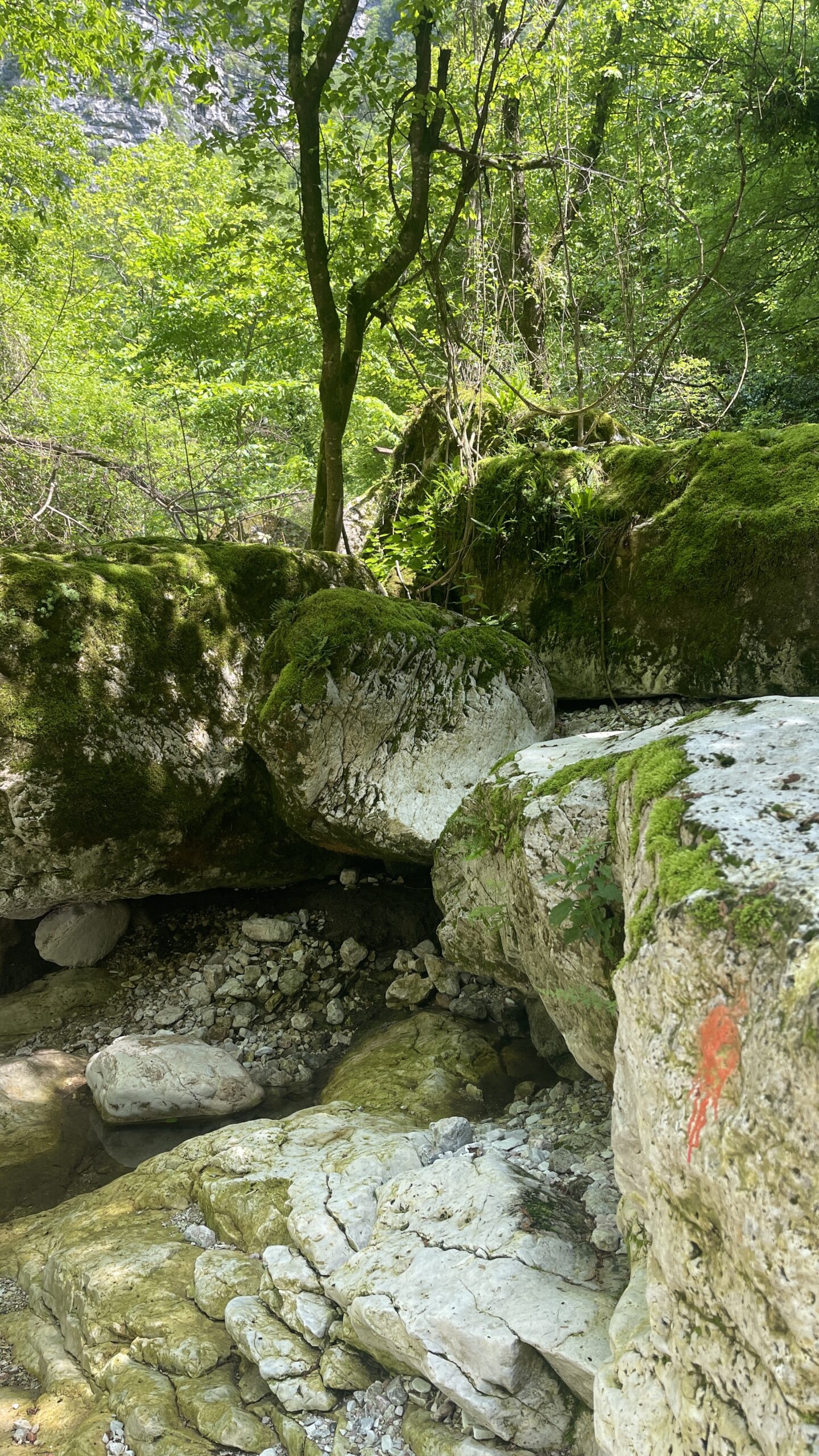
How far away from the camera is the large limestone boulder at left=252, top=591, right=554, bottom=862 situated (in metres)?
5.61

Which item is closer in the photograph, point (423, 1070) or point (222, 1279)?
point (222, 1279)

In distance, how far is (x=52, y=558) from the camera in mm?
6133

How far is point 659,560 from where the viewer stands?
6.17 meters

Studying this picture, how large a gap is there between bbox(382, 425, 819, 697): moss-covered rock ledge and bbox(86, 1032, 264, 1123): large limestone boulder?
13.1ft

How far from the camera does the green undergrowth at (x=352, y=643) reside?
18.4 feet

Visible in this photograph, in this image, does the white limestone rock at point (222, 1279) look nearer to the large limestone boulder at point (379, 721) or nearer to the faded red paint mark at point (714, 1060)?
the faded red paint mark at point (714, 1060)

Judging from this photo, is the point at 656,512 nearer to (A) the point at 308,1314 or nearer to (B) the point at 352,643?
(B) the point at 352,643

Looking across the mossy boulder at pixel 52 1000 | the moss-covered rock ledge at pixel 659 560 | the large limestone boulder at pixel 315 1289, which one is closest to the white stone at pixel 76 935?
the mossy boulder at pixel 52 1000

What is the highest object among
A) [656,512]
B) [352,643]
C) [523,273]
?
[523,273]

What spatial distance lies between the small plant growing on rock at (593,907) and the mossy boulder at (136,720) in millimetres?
3800

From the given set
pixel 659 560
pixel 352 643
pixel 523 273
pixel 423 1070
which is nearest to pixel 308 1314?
pixel 423 1070

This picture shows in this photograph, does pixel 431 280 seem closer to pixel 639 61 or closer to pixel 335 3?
pixel 335 3

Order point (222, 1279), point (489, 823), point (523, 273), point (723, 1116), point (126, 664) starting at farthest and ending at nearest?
1. point (523, 273)
2. point (126, 664)
3. point (489, 823)
4. point (222, 1279)
5. point (723, 1116)

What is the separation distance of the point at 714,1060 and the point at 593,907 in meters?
1.27
